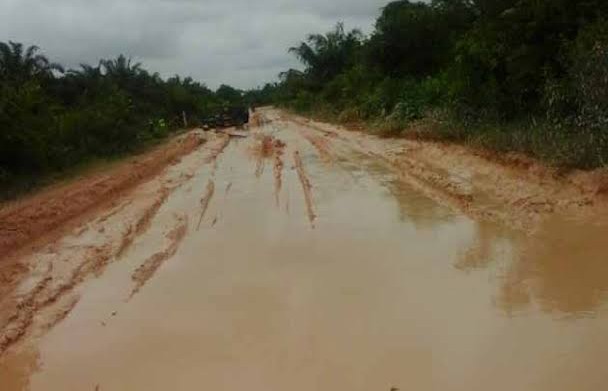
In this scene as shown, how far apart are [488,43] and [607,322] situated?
38.8 ft

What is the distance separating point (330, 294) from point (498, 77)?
40.7 ft

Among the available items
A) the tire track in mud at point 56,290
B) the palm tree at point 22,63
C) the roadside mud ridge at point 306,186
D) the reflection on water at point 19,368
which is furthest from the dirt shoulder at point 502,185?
the palm tree at point 22,63

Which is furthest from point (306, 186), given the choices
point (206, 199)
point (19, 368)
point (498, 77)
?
point (19, 368)

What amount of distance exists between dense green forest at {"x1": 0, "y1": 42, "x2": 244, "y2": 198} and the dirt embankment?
1387 mm

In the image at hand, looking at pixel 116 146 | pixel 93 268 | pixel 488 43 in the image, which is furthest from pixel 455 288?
pixel 116 146

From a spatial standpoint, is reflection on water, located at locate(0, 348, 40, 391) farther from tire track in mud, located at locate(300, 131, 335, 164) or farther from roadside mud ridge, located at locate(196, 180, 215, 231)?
tire track in mud, located at locate(300, 131, 335, 164)

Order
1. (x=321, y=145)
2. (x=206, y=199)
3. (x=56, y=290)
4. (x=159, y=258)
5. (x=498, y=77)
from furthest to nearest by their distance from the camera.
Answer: (x=321, y=145) → (x=498, y=77) → (x=206, y=199) → (x=159, y=258) → (x=56, y=290)

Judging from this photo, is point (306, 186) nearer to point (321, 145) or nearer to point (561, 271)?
point (561, 271)

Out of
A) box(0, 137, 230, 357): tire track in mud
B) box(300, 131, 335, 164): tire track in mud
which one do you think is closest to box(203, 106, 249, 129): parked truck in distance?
box(300, 131, 335, 164): tire track in mud

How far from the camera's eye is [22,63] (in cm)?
3008

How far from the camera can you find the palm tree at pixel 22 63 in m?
28.7

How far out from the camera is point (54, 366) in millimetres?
5797

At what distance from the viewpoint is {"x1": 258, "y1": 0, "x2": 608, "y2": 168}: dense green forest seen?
38.1ft

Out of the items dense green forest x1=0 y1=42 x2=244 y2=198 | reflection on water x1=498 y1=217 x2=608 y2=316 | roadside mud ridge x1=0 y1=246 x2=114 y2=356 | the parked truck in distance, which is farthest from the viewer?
the parked truck in distance
